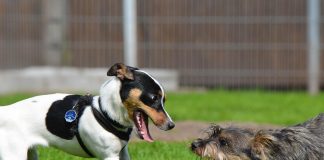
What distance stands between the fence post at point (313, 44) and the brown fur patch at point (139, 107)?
11.3 m

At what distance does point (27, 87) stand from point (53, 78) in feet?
1.88

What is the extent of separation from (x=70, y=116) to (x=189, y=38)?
1127 cm

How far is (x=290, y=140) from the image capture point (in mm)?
7621

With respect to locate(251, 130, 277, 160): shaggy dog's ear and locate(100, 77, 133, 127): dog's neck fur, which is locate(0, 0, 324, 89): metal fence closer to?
locate(100, 77, 133, 127): dog's neck fur

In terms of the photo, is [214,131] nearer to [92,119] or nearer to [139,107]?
[139,107]

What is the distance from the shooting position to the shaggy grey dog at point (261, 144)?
7.54 meters

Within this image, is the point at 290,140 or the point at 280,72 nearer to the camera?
the point at 290,140

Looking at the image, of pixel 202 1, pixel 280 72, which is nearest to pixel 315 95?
pixel 280 72

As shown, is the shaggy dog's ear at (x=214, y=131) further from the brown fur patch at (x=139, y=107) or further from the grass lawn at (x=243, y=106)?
the grass lawn at (x=243, y=106)

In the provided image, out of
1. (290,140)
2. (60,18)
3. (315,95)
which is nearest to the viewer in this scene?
(290,140)

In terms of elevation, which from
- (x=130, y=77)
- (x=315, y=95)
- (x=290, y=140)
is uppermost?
(x=130, y=77)

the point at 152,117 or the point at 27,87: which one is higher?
the point at 152,117

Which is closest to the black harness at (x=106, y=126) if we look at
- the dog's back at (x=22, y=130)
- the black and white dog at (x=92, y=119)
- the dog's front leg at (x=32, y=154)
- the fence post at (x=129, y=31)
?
the black and white dog at (x=92, y=119)

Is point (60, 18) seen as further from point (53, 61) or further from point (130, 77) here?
point (130, 77)
